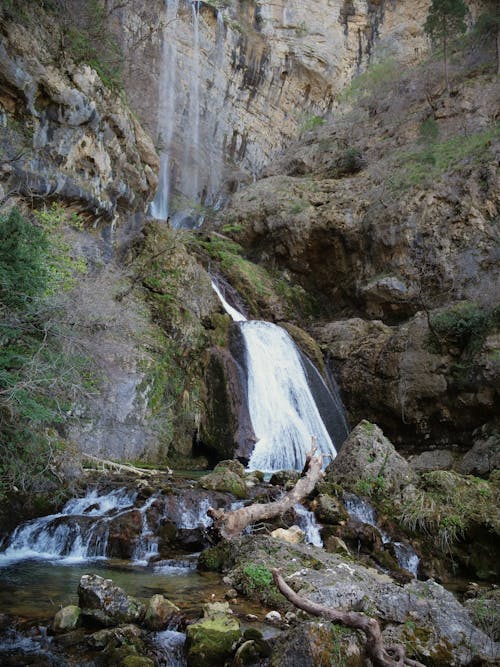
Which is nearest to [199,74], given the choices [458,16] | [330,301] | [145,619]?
[458,16]

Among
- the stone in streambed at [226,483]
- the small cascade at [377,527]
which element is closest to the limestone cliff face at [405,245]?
the small cascade at [377,527]

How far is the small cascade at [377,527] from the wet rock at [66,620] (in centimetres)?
487

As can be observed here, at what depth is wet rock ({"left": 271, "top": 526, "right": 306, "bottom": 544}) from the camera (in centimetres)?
670

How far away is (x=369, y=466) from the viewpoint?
9.41 metres

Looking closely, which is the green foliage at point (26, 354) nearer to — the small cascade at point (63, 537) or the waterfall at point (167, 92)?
the small cascade at point (63, 537)

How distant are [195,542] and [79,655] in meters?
3.14

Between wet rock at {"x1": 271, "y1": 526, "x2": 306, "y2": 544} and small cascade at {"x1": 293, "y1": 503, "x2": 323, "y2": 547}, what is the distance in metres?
0.32

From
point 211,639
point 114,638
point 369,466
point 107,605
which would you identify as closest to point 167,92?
point 369,466

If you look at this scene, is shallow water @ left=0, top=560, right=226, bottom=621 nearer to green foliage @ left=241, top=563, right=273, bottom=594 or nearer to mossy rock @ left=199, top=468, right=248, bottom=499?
green foliage @ left=241, top=563, right=273, bottom=594

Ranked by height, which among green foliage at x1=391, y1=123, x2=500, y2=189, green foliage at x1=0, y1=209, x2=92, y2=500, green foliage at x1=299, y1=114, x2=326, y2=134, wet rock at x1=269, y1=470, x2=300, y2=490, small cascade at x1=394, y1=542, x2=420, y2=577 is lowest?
small cascade at x1=394, y1=542, x2=420, y2=577

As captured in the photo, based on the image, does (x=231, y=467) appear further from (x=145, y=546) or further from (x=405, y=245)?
(x=405, y=245)

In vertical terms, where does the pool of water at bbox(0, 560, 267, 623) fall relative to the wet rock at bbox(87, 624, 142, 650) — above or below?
below

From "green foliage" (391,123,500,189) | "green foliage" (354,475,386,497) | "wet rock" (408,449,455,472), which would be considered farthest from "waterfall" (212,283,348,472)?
"green foliage" (391,123,500,189)

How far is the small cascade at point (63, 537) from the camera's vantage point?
6617 millimetres
